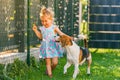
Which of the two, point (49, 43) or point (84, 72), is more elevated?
point (49, 43)

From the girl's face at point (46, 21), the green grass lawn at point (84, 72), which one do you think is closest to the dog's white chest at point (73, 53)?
the green grass lawn at point (84, 72)

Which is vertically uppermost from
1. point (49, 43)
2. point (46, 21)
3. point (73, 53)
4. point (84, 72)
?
point (46, 21)

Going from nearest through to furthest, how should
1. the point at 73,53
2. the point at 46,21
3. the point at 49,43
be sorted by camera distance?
the point at 73,53 < the point at 46,21 < the point at 49,43

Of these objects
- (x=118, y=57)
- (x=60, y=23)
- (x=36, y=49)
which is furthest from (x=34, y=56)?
(x=118, y=57)

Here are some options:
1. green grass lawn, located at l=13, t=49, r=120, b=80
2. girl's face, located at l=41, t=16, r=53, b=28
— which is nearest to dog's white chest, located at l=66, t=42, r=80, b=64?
green grass lawn, located at l=13, t=49, r=120, b=80

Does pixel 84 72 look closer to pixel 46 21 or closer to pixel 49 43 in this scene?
pixel 49 43

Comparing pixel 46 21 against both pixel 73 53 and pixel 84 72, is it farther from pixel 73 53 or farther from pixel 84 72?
pixel 84 72

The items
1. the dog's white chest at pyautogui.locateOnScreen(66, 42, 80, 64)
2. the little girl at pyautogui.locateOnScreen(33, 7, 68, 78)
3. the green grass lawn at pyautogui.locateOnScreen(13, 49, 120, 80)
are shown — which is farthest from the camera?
the little girl at pyautogui.locateOnScreen(33, 7, 68, 78)

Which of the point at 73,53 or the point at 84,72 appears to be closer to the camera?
the point at 73,53

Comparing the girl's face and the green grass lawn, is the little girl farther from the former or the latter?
the green grass lawn

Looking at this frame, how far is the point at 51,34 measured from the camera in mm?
8461

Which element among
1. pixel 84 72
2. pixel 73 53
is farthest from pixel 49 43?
pixel 84 72

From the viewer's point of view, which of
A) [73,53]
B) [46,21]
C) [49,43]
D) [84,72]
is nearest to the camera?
[73,53]

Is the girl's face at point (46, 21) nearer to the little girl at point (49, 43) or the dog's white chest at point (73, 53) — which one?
the little girl at point (49, 43)
